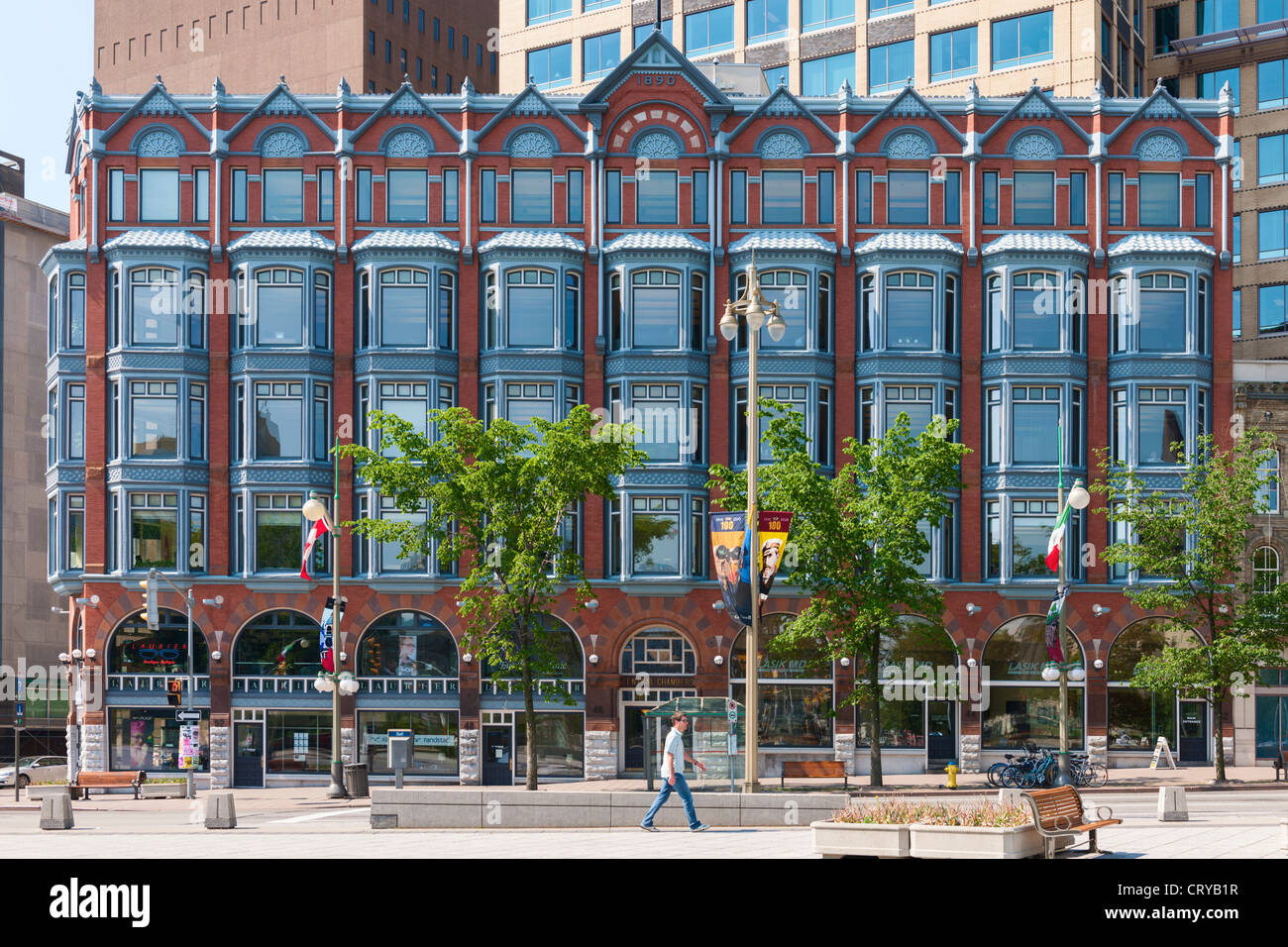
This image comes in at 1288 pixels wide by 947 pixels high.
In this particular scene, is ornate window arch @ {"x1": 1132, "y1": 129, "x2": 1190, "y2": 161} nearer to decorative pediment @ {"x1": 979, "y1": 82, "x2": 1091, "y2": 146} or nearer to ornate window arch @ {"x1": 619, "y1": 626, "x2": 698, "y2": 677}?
decorative pediment @ {"x1": 979, "y1": 82, "x2": 1091, "y2": 146}

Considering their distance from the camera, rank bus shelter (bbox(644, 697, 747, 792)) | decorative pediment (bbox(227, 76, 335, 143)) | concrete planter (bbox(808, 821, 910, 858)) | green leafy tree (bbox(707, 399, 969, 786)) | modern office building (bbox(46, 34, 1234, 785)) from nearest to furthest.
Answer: concrete planter (bbox(808, 821, 910, 858)) < bus shelter (bbox(644, 697, 747, 792)) < green leafy tree (bbox(707, 399, 969, 786)) < modern office building (bbox(46, 34, 1234, 785)) < decorative pediment (bbox(227, 76, 335, 143))

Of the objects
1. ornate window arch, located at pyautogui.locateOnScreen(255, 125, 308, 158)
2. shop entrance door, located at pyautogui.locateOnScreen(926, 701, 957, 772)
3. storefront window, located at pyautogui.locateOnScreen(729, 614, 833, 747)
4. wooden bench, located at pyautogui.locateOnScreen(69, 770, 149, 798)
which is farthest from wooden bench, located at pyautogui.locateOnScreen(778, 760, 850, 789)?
ornate window arch, located at pyautogui.locateOnScreen(255, 125, 308, 158)

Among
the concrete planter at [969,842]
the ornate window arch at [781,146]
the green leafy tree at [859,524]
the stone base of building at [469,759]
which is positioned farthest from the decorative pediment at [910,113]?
the concrete planter at [969,842]

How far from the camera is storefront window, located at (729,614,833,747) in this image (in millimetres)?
53500

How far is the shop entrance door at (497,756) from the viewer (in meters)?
53.6

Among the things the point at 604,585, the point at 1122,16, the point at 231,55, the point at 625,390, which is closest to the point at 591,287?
the point at 625,390

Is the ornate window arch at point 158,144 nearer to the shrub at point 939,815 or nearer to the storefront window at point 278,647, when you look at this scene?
the storefront window at point 278,647

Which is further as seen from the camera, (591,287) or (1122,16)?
(1122,16)

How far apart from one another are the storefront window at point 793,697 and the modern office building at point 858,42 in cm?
2244

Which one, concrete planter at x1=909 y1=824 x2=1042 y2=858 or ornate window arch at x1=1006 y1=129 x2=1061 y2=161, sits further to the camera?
ornate window arch at x1=1006 y1=129 x2=1061 y2=161

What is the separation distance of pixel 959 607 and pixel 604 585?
38.7 ft

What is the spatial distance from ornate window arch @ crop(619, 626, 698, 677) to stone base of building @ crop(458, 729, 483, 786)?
5.47 meters

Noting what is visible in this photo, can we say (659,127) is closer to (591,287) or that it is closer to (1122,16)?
(591,287)
